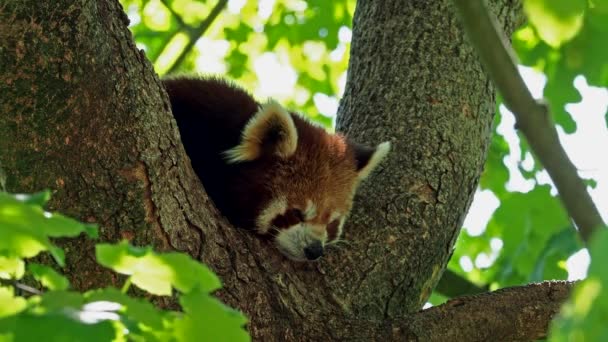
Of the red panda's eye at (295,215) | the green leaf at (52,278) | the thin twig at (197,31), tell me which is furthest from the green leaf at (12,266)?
the thin twig at (197,31)

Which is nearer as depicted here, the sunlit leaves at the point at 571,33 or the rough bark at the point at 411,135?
the sunlit leaves at the point at 571,33

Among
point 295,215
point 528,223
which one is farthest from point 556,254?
point 295,215

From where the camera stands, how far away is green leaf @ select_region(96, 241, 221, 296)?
187 centimetres

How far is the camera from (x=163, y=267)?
1.90 m

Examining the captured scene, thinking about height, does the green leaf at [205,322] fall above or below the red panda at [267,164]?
below

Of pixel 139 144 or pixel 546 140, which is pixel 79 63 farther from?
pixel 546 140

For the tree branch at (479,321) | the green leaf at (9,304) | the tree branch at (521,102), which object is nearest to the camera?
the tree branch at (521,102)

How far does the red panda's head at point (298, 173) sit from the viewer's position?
4.57m

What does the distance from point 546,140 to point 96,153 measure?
1832 mm

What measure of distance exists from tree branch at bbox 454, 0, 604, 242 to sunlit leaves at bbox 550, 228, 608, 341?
196mm

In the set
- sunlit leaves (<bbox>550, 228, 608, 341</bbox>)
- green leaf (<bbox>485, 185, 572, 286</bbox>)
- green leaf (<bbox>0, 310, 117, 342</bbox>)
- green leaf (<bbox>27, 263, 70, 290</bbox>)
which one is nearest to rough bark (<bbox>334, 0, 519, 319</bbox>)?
green leaf (<bbox>485, 185, 572, 286</bbox>)

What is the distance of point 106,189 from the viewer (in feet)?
9.98

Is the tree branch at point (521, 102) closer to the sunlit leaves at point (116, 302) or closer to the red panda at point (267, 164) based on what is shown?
the sunlit leaves at point (116, 302)

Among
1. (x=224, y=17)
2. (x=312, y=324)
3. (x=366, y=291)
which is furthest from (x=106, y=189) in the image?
(x=224, y=17)
